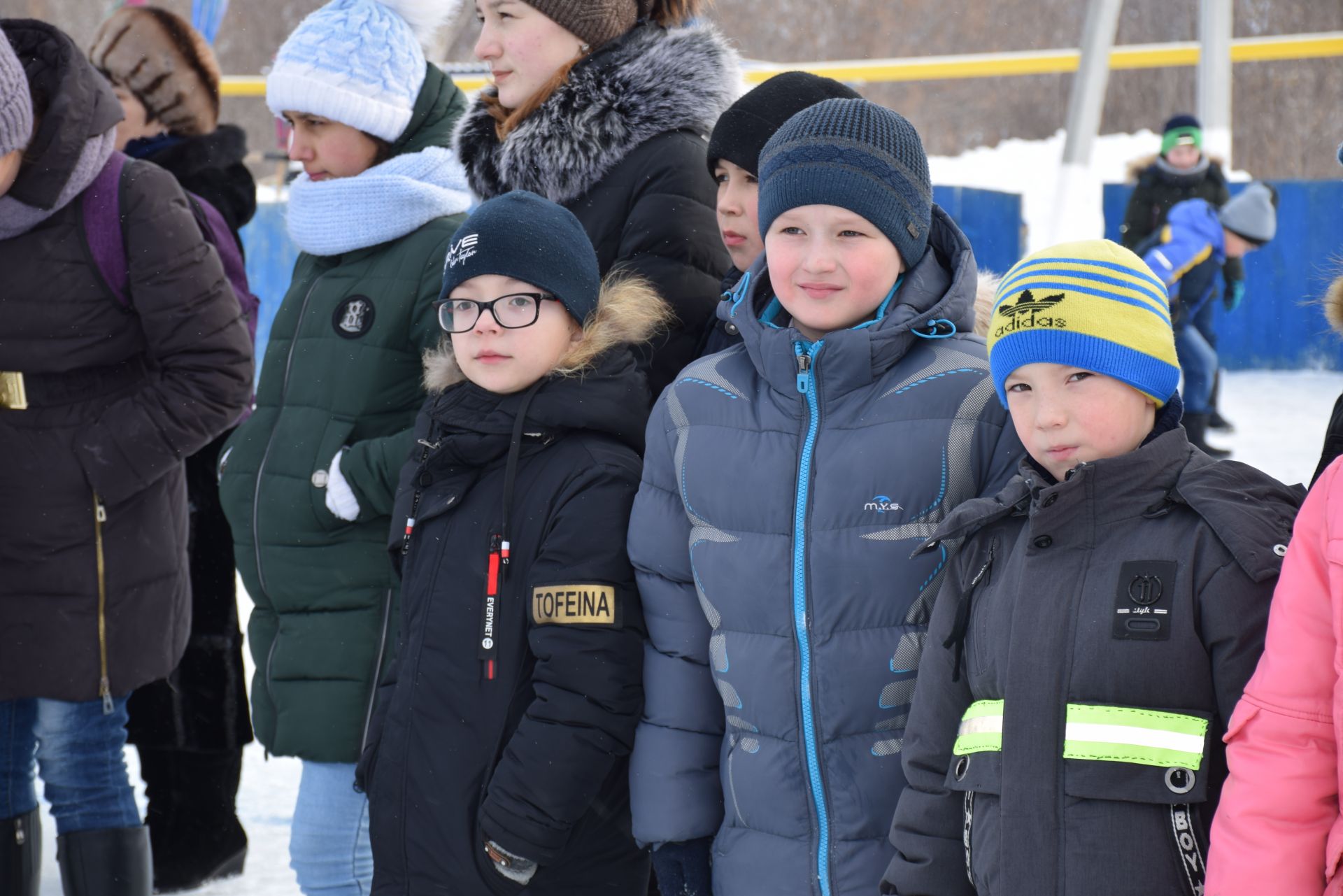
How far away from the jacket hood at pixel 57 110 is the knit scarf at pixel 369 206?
1.32 ft

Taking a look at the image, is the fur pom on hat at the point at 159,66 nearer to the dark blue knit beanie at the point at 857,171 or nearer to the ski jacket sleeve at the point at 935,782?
the dark blue knit beanie at the point at 857,171

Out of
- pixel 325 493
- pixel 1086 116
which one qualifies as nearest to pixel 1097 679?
pixel 325 493

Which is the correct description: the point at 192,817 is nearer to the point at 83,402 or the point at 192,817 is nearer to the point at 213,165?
the point at 83,402

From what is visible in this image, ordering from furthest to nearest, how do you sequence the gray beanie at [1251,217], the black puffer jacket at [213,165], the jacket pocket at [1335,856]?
the gray beanie at [1251,217] < the black puffer jacket at [213,165] < the jacket pocket at [1335,856]

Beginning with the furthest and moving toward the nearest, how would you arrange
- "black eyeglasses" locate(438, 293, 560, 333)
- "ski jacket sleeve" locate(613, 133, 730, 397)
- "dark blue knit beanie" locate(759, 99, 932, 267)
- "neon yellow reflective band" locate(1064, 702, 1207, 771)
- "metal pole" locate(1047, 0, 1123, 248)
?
"metal pole" locate(1047, 0, 1123, 248) < "ski jacket sleeve" locate(613, 133, 730, 397) < "black eyeglasses" locate(438, 293, 560, 333) < "dark blue knit beanie" locate(759, 99, 932, 267) < "neon yellow reflective band" locate(1064, 702, 1207, 771)

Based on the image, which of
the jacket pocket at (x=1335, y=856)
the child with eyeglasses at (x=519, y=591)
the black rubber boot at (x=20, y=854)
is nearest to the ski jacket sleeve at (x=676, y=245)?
the child with eyeglasses at (x=519, y=591)

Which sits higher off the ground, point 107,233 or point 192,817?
point 107,233

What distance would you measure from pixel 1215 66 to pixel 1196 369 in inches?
284

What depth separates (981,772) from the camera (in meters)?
1.75

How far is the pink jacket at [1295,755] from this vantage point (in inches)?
59.3

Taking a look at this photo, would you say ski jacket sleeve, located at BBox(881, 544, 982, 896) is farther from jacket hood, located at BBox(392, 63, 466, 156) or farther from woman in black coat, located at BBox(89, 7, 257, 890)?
woman in black coat, located at BBox(89, 7, 257, 890)

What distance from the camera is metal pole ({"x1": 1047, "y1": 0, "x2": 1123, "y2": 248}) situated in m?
14.6

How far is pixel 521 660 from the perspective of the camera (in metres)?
2.25

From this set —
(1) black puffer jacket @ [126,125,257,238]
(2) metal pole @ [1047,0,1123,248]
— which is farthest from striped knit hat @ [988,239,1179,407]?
(2) metal pole @ [1047,0,1123,248]
